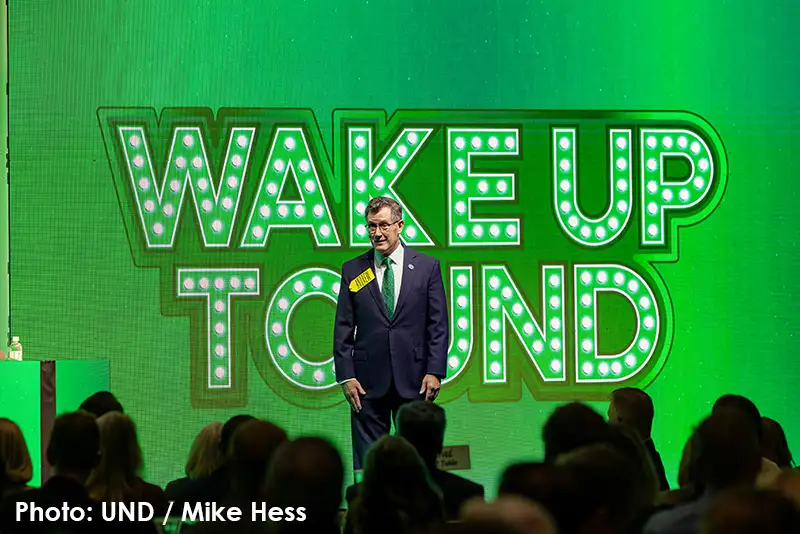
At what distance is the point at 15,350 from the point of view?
20.5ft

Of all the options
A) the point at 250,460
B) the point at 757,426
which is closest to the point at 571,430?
the point at 757,426

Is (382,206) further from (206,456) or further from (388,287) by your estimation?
(206,456)

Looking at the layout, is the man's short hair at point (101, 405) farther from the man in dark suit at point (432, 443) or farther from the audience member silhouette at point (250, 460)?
the audience member silhouette at point (250, 460)

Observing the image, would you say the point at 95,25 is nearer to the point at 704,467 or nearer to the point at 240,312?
→ the point at 240,312

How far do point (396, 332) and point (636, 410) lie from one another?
4.94 feet

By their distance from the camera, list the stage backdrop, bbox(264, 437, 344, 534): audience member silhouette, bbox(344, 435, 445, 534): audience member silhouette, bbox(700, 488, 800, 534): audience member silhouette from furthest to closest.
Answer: the stage backdrop
bbox(344, 435, 445, 534): audience member silhouette
bbox(264, 437, 344, 534): audience member silhouette
bbox(700, 488, 800, 534): audience member silhouette

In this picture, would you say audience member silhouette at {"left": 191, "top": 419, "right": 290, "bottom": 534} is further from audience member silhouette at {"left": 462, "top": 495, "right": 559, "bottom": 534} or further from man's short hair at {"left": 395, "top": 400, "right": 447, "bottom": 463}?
audience member silhouette at {"left": 462, "top": 495, "right": 559, "bottom": 534}

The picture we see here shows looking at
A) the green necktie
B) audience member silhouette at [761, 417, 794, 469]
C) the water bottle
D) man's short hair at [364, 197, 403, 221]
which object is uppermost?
man's short hair at [364, 197, 403, 221]

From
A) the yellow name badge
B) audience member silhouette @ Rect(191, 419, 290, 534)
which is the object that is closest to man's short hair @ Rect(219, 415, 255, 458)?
audience member silhouette @ Rect(191, 419, 290, 534)

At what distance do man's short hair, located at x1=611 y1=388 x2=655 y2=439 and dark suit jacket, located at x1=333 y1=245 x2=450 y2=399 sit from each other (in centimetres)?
130

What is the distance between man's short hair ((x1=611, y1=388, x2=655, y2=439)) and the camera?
4.28m

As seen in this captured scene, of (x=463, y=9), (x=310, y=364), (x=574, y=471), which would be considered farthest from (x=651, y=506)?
(x=463, y=9)

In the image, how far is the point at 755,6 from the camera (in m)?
7.24

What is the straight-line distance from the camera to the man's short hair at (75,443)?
319 centimetres
